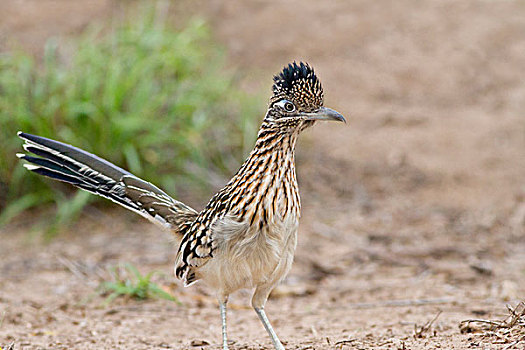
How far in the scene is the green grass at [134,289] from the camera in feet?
17.9

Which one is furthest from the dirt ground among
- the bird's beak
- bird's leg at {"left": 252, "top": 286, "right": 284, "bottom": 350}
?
the bird's beak

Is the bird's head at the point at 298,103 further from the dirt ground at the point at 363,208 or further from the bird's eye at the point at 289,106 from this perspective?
the dirt ground at the point at 363,208

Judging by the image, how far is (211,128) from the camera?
8016 mm

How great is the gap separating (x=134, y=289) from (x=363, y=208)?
314 centimetres

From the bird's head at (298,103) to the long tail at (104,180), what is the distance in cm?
106

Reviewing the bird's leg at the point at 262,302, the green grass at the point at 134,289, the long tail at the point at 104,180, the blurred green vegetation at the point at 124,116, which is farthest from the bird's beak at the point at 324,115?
the blurred green vegetation at the point at 124,116

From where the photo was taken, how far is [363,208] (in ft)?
25.9

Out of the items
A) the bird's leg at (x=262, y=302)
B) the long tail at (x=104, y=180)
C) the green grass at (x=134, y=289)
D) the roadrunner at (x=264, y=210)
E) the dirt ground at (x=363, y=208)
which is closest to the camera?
the roadrunner at (x=264, y=210)

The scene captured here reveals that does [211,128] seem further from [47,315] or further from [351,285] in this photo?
[47,315]

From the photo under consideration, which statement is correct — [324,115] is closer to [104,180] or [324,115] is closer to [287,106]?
[287,106]

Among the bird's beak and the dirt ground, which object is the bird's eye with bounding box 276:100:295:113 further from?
the dirt ground

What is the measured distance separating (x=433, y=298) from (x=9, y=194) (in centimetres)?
445

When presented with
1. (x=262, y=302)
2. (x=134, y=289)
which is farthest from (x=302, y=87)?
(x=134, y=289)

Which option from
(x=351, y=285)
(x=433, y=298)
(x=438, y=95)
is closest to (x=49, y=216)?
(x=351, y=285)
